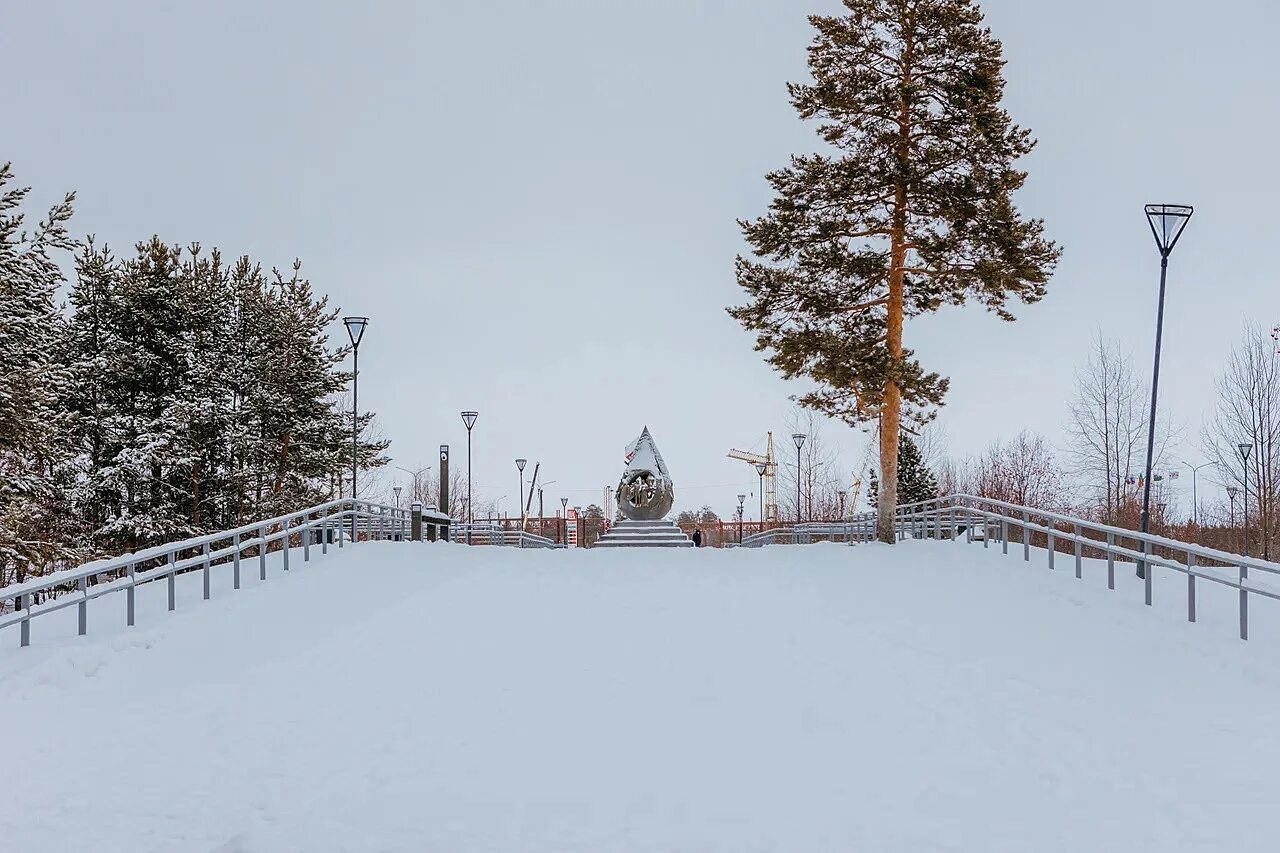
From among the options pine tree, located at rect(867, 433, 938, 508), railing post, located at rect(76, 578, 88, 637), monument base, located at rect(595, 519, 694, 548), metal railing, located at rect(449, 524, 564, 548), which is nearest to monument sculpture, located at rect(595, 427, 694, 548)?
monument base, located at rect(595, 519, 694, 548)

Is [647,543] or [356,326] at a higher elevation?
[356,326]

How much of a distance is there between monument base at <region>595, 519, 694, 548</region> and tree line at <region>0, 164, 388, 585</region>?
897 centimetres

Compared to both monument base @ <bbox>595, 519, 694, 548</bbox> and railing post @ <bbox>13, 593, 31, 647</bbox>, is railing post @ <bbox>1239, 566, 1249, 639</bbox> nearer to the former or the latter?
railing post @ <bbox>13, 593, 31, 647</bbox>

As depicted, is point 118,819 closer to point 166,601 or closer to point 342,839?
point 342,839

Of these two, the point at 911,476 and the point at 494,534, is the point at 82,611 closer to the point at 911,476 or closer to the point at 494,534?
the point at 494,534

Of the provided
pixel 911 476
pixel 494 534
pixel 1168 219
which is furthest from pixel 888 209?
pixel 911 476

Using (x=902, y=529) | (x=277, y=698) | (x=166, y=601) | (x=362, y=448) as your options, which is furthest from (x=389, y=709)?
(x=362, y=448)

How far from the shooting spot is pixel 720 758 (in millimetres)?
7895

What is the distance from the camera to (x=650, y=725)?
8641 millimetres

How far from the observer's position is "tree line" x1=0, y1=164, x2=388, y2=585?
2239 cm

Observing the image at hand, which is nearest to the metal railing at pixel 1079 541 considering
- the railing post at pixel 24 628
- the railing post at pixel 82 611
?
the railing post at pixel 82 611

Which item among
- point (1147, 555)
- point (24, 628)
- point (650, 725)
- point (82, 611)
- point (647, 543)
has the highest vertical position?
point (1147, 555)

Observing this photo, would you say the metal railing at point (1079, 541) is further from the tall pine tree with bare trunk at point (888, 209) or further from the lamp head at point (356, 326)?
the lamp head at point (356, 326)

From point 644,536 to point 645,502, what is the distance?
1.87 metres
